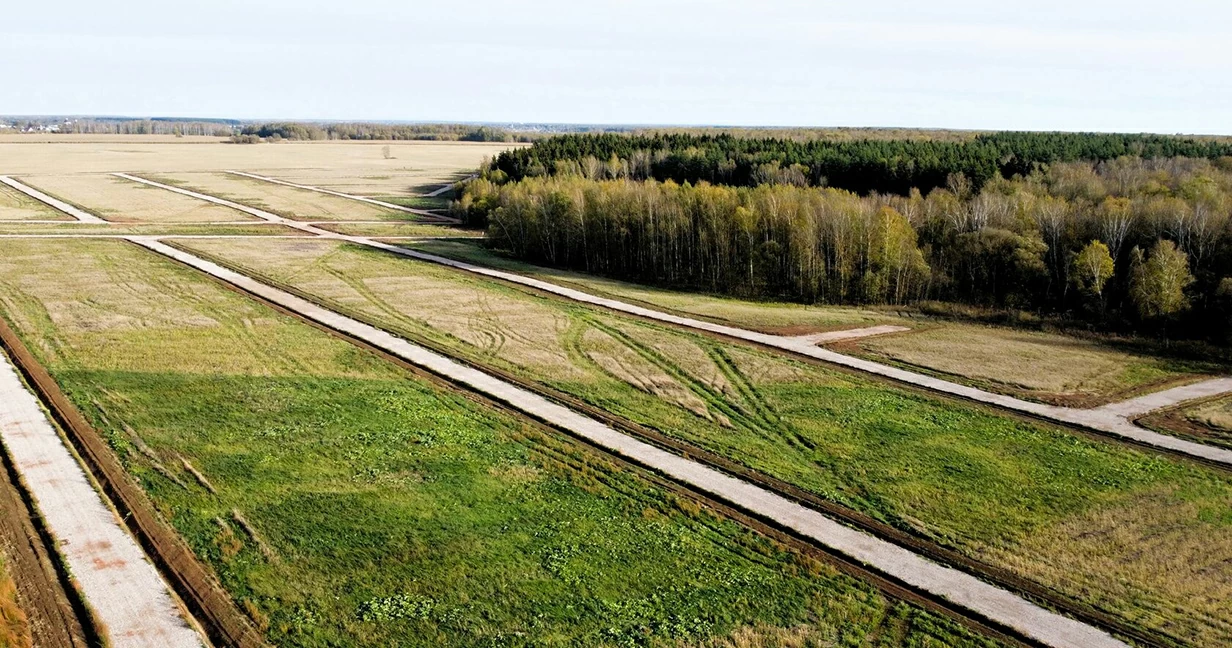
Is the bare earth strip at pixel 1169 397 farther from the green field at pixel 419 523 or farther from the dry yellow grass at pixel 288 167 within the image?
A: the dry yellow grass at pixel 288 167

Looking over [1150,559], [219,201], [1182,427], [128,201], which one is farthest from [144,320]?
[219,201]

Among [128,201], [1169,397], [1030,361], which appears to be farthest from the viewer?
[128,201]

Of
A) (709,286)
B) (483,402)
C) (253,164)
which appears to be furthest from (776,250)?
(253,164)

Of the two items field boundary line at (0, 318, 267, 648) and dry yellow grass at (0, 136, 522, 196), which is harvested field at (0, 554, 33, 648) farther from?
dry yellow grass at (0, 136, 522, 196)

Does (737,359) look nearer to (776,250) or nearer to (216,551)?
(776,250)

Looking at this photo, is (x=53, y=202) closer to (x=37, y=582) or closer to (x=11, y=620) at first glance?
(x=37, y=582)

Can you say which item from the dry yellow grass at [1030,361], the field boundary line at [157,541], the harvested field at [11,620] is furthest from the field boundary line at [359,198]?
the harvested field at [11,620]
